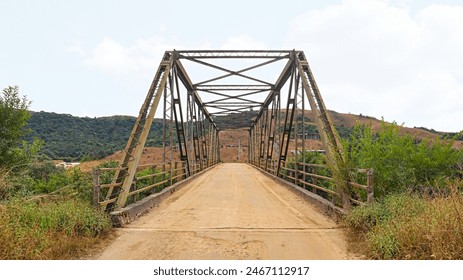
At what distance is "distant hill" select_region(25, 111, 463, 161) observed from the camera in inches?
2100

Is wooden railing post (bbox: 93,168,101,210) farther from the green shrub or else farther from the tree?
the tree

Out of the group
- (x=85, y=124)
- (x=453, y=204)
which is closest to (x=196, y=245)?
(x=453, y=204)

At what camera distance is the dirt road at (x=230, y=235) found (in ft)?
14.8

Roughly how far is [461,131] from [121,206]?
6.37 metres

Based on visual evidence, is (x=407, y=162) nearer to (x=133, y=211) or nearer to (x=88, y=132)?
(x=133, y=211)

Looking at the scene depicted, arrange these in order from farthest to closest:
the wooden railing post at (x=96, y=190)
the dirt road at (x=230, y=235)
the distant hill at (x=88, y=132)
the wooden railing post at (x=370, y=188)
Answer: the distant hill at (x=88, y=132)
the wooden railing post at (x=96, y=190)
the wooden railing post at (x=370, y=188)
the dirt road at (x=230, y=235)

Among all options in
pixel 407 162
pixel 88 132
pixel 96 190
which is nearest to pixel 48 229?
pixel 96 190

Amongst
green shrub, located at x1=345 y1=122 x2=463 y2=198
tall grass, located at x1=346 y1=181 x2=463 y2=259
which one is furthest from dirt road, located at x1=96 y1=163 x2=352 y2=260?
green shrub, located at x1=345 y1=122 x2=463 y2=198

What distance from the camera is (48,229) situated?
15.4 feet

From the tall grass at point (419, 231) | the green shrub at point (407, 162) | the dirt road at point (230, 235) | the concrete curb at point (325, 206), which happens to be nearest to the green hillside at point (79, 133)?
the concrete curb at point (325, 206)

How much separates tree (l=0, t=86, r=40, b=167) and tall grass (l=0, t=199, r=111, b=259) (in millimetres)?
10284

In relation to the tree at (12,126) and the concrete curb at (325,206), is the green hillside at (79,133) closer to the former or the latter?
the tree at (12,126)

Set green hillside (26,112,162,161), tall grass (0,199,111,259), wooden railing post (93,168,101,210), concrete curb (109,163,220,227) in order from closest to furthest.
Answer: tall grass (0,199,111,259) → wooden railing post (93,168,101,210) → concrete curb (109,163,220,227) → green hillside (26,112,162,161)

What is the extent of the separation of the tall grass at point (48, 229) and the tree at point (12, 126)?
10.3 m
